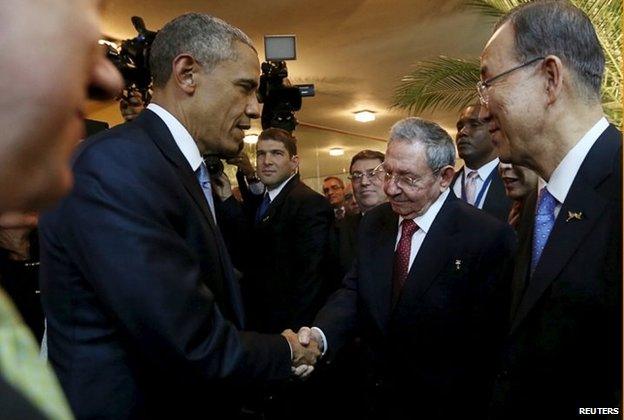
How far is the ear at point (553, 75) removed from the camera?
5.45 feet

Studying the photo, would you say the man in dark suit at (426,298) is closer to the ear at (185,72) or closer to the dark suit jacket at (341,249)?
the ear at (185,72)

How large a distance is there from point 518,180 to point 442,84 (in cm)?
307

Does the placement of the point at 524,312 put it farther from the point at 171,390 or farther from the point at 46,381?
the point at 46,381

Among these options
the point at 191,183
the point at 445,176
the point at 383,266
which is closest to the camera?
the point at 191,183

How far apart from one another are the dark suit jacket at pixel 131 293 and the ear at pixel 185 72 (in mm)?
301

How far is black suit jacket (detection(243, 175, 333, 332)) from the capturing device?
3832mm

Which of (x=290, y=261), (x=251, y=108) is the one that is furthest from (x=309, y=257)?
(x=251, y=108)

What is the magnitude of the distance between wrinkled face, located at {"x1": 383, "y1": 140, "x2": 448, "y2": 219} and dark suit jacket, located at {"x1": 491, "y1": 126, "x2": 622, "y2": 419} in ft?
3.19

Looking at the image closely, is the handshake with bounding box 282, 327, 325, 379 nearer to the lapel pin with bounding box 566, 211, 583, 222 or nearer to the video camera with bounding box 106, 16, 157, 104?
the lapel pin with bounding box 566, 211, 583, 222

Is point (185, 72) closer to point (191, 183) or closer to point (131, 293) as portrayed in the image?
point (191, 183)

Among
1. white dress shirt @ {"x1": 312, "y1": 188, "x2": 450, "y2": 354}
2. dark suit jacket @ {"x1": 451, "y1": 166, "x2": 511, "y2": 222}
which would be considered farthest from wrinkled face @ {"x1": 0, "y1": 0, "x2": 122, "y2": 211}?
dark suit jacket @ {"x1": 451, "y1": 166, "x2": 511, "y2": 222}

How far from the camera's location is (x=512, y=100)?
1758 millimetres

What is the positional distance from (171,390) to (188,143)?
2.13 feet

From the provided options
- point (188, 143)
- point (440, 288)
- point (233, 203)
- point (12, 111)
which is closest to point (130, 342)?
point (188, 143)
